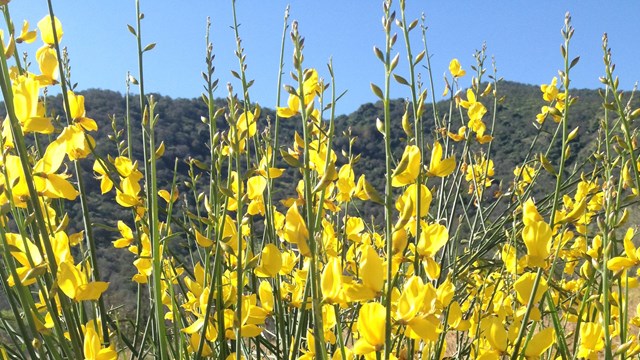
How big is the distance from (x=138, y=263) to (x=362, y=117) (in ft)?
69.6

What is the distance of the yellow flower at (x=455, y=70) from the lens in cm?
259

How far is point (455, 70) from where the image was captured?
2600 mm

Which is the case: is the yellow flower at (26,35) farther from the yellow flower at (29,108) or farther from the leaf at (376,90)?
the leaf at (376,90)

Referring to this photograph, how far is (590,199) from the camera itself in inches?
104

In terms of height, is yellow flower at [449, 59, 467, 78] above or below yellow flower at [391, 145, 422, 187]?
above

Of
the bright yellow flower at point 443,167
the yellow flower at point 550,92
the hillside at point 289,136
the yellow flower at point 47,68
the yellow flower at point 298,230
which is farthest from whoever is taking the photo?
the hillside at point 289,136

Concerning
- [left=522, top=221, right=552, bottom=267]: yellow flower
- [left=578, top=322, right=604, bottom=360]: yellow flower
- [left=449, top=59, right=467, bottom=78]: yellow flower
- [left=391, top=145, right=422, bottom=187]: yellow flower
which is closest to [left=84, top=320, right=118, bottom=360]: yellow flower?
[left=391, top=145, right=422, bottom=187]: yellow flower

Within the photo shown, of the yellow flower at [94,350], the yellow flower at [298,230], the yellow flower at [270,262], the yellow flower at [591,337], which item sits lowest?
the yellow flower at [591,337]

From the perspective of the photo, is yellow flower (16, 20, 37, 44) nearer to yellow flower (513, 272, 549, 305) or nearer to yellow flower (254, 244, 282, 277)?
yellow flower (254, 244, 282, 277)

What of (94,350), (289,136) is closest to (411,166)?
(94,350)

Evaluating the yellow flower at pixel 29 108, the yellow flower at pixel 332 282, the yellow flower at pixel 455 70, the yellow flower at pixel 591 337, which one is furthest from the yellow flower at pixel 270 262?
the yellow flower at pixel 455 70

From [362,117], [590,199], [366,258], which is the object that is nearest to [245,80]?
[366,258]

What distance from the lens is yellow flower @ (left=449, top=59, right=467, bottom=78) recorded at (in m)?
2.59

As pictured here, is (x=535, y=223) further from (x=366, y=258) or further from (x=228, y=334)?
(x=228, y=334)
